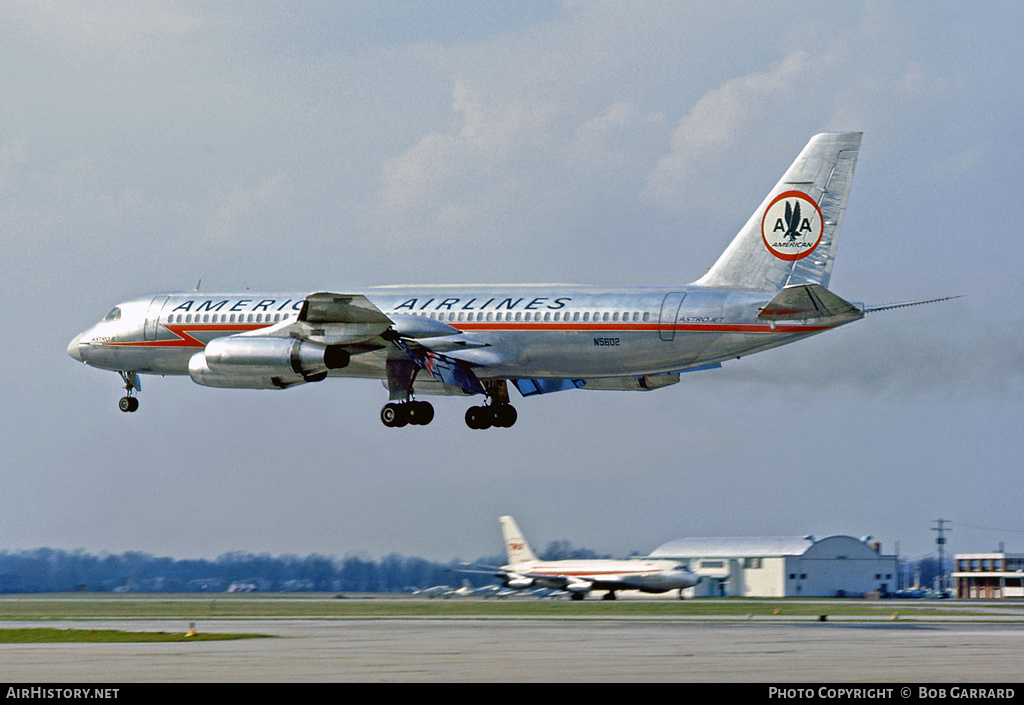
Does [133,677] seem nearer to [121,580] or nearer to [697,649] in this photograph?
[697,649]

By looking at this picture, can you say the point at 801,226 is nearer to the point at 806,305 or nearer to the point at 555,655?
the point at 806,305

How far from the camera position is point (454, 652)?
120 ft

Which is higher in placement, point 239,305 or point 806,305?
point 239,305

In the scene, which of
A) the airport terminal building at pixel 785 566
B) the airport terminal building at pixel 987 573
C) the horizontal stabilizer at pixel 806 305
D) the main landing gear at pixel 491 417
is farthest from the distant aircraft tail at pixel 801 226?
the airport terminal building at pixel 987 573

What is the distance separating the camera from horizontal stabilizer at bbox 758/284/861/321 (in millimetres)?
43500

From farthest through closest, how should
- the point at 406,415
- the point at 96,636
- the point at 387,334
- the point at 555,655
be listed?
1. the point at 406,415
2. the point at 387,334
3. the point at 96,636
4. the point at 555,655

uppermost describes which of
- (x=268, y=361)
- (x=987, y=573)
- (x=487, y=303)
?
(x=487, y=303)

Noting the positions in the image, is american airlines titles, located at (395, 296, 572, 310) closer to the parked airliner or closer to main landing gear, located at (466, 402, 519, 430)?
main landing gear, located at (466, 402, 519, 430)

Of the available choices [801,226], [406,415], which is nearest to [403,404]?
[406,415]

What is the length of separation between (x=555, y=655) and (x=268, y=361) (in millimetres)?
20050

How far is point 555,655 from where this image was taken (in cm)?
3512

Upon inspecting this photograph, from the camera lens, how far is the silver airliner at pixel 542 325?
4756cm
